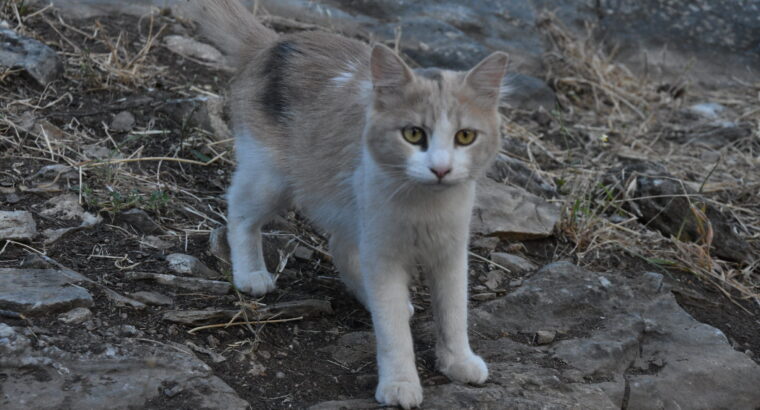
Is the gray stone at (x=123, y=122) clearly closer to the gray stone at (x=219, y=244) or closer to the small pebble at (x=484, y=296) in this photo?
the gray stone at (x=219, y=244)

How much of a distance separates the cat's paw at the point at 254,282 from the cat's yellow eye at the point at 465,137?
136 centimetres

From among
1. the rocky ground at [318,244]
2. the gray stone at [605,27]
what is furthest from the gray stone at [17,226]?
the gray stone at [605,27]

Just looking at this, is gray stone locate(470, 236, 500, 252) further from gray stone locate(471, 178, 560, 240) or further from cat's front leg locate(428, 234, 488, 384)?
cat's front leg locate(428, 234, 488, 384)

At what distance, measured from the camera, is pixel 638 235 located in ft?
16.1

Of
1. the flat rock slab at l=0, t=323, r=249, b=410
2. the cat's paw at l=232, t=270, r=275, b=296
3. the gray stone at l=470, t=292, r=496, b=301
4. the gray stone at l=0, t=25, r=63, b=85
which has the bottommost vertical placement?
the gray stone at l=470, t=292, r=496, b=301

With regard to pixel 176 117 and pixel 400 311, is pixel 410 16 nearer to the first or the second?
pixel 176 117

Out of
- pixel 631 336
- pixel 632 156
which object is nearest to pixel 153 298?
pixel 631 336

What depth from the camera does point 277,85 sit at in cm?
395

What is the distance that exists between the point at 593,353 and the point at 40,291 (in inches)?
88.2

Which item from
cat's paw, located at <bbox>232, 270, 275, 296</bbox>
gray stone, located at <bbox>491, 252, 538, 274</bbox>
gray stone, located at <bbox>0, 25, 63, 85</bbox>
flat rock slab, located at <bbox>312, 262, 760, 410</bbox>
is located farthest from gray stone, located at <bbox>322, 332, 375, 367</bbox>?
gray stone, located at <bbox>0, 25, 63, 85</bbox>

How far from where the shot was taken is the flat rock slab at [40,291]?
3057 millimetres

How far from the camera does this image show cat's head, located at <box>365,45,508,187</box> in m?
2.86

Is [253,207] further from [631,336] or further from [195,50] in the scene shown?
[195,50]

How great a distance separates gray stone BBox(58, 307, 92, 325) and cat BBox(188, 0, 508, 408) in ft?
2.69
